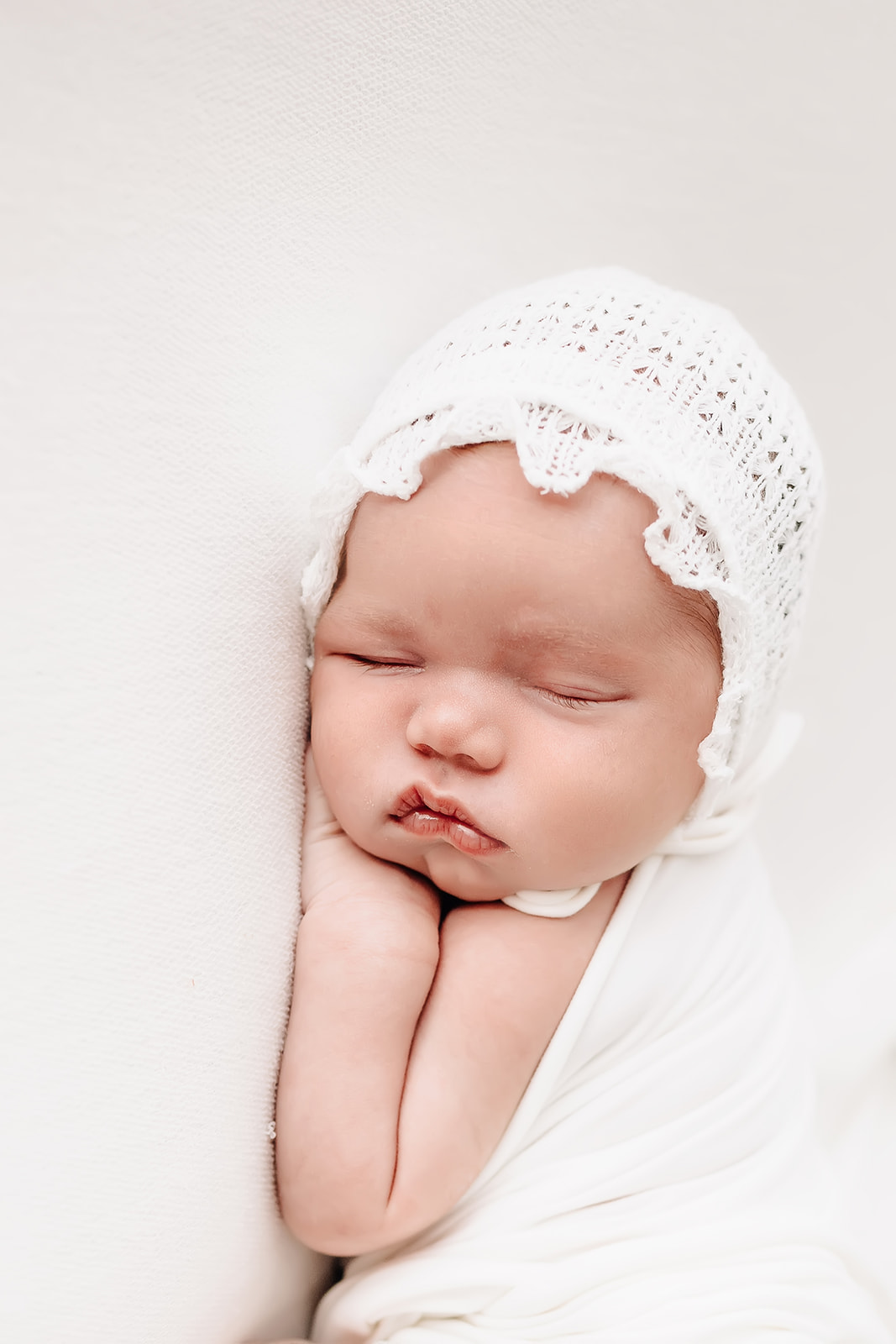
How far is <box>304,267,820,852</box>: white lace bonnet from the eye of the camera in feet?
3.12

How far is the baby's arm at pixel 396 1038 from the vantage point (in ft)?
3.23

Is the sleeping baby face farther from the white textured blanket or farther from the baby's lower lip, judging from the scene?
the white textured blanket

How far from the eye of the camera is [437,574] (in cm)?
97

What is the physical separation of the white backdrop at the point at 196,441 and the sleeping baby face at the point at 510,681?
10 centimetres

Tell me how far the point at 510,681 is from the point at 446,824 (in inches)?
5.4

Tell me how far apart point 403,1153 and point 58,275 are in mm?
758

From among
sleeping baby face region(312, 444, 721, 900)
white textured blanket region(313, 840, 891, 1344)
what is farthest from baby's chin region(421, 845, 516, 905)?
white textured blanket region(313, 840, 891, 1344)

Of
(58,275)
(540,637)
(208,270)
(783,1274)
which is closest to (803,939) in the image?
(783,1274)

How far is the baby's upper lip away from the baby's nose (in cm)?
3

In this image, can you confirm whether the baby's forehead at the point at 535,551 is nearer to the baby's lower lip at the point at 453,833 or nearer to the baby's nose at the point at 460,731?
the baby's nose at the point at 460,731

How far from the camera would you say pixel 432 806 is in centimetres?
100

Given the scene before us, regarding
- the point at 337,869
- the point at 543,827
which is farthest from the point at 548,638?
the point at 337,869

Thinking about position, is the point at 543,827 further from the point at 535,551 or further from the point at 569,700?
the point at 535,551

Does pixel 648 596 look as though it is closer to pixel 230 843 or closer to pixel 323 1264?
pixel 230 843
